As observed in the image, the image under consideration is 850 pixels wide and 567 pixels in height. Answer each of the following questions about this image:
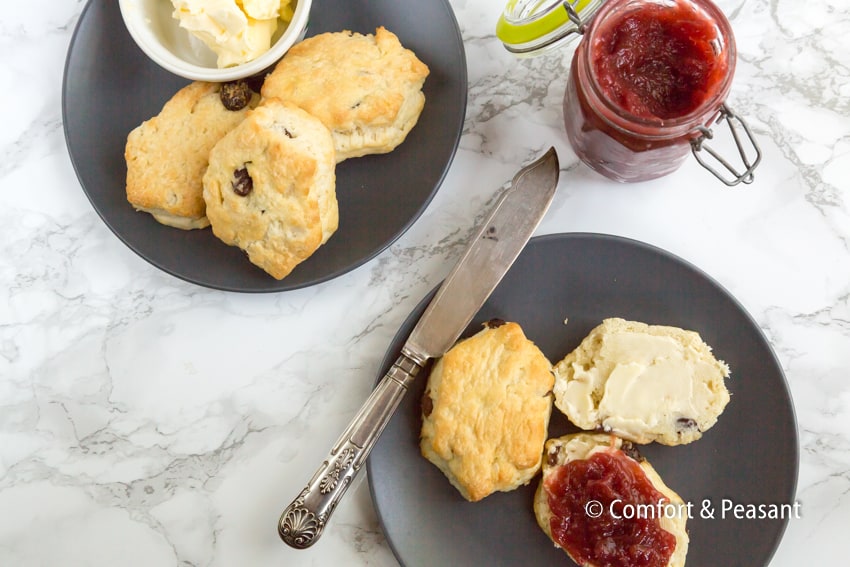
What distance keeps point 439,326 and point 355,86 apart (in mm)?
836

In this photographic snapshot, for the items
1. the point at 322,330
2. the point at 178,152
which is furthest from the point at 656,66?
the point at 178,152

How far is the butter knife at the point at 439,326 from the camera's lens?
2316mm

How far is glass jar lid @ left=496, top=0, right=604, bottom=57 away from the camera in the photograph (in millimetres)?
2131

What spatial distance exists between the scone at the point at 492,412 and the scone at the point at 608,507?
4.4 inches

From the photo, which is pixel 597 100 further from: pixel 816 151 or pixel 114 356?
pixel 114 356

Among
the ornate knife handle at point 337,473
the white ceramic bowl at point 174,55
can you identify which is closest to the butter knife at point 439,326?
the ornate knife handle at point 337,473

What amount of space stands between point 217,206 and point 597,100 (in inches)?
48.4

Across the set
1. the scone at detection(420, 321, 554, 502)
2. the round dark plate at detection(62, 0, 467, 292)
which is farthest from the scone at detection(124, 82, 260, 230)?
the scone at detection(420, 321, 554, 502)

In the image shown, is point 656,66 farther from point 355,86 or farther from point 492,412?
point 492,412

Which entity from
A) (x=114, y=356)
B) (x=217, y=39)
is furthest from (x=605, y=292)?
(x=114, y=356)

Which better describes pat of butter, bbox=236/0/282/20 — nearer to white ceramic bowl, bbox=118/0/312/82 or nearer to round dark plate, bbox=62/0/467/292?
white ceramic bowl, bbox=118/0/312/82

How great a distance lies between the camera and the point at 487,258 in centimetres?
243

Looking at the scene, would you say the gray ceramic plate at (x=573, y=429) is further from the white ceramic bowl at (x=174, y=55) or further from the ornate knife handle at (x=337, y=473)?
the white ceramic bowl at (x=174, y=55)

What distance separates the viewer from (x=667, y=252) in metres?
2.43
